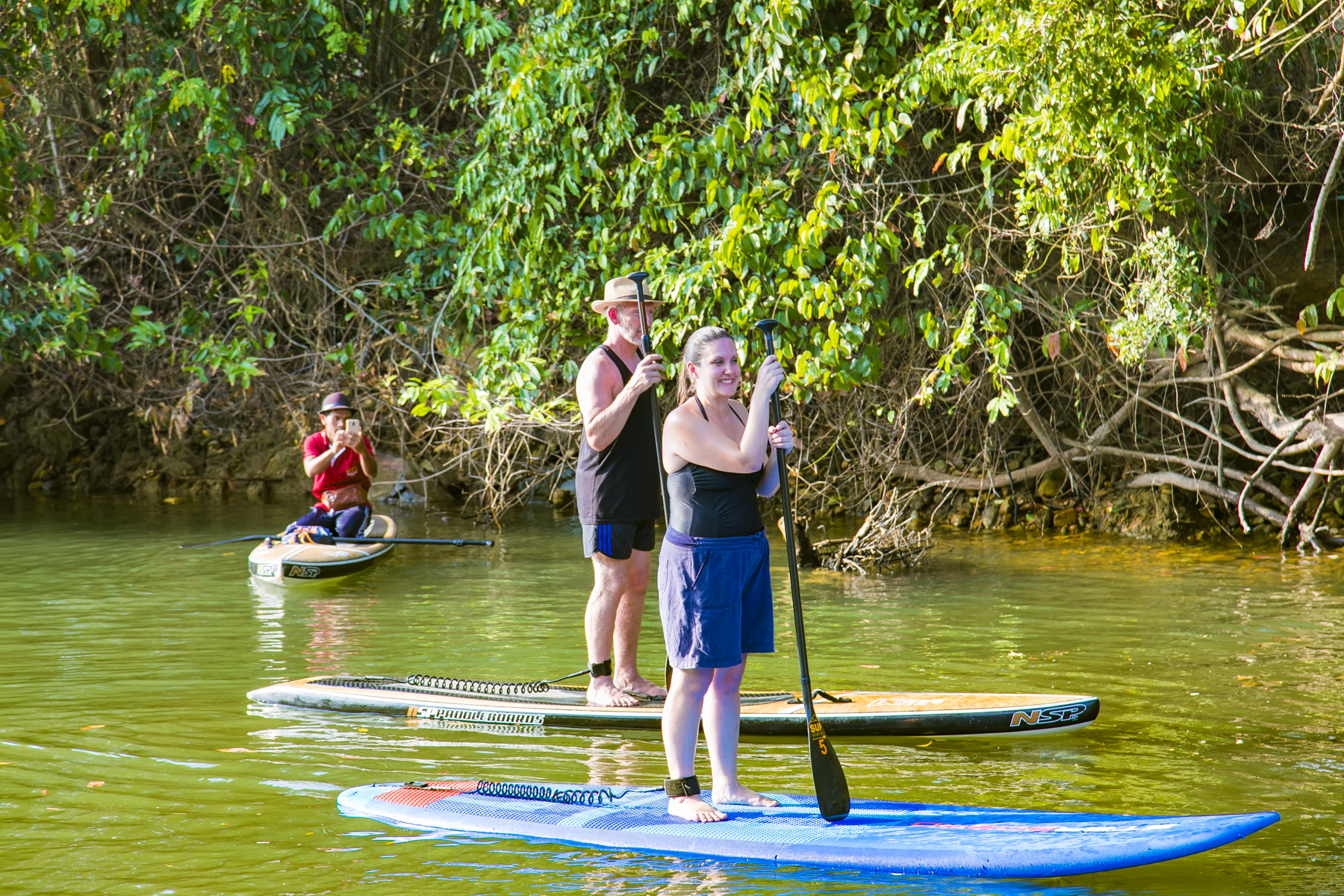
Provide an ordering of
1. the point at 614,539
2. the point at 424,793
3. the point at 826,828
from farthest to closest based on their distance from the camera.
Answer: the point at 614,539 < the point at 424,793 < the point at 826,828

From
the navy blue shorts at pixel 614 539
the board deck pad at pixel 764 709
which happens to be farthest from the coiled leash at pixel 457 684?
the navy blue shorts at pixel 614 539

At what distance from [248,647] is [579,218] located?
15.1ft

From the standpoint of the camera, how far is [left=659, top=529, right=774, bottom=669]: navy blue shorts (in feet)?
12.0

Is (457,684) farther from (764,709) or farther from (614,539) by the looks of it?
(764,709)

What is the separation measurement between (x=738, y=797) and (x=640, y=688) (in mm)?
1503

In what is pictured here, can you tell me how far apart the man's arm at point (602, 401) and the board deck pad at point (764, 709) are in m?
1.11

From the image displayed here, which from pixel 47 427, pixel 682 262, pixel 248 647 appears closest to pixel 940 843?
pixel 248 647

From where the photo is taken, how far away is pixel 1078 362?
10984mm

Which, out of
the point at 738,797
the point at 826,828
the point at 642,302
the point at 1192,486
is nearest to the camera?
the point at 826,828

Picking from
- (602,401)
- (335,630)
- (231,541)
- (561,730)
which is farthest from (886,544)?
(231,541)

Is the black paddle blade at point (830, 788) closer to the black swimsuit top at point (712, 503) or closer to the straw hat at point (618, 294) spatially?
the black swimsuit top at point (712, 503)

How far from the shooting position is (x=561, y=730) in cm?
510

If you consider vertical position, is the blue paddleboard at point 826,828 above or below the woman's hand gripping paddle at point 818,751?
below

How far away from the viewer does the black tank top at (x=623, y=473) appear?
5082mm
